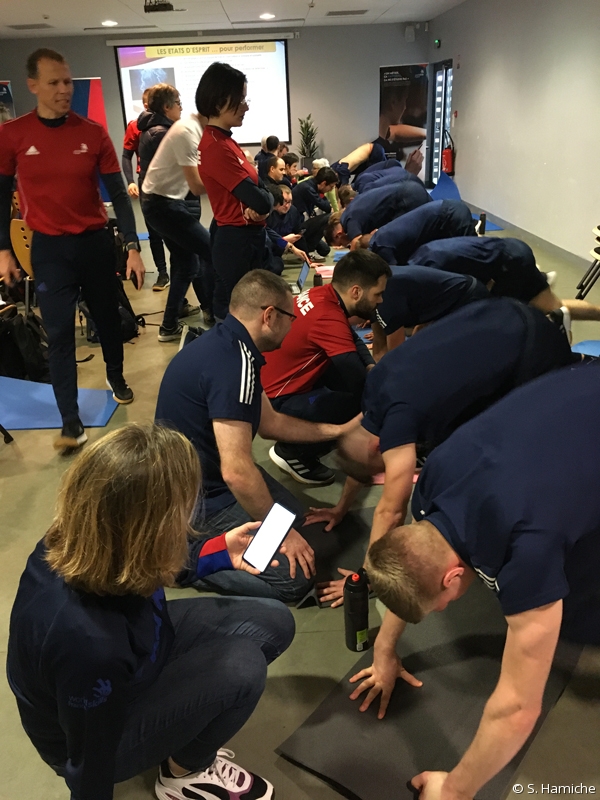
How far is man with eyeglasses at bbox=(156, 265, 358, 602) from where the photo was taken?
1693 millimetres

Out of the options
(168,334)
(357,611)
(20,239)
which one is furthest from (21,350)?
(357,611)

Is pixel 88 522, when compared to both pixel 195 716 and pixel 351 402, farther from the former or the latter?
pixel 351 402

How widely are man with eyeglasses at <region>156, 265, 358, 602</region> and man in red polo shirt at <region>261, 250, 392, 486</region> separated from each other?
0.55 m

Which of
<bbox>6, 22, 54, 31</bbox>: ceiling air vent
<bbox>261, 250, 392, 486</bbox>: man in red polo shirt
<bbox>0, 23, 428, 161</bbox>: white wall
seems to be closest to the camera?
<bbox>261, 250, 392, 486</bbox>: man in red polo shirt

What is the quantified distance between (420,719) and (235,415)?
905mm

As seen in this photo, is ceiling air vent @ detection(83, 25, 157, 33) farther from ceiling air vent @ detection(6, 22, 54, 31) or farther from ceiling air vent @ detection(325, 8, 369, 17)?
ceiling air vent @ detection(325, 8, 369, 17)

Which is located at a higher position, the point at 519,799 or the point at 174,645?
the point at 174,645

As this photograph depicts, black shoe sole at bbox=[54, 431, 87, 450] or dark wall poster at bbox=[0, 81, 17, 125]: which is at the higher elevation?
dark wall poster at bbox=[0, 81, 17, 125]

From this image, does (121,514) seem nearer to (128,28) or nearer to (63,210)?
(63,210)

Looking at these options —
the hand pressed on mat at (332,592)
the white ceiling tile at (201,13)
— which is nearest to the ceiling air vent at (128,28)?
the white ceiling tile at (201,13)

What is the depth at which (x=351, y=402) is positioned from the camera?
2.57 metres

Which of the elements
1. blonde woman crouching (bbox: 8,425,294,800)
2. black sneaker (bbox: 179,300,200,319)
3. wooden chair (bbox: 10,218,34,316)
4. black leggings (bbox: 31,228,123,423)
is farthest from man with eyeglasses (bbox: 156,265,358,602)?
black sneaker (bbox: 179,300,200,319)

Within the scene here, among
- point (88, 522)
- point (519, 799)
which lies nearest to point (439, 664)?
point (519, 799)

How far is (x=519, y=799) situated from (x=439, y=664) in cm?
37
